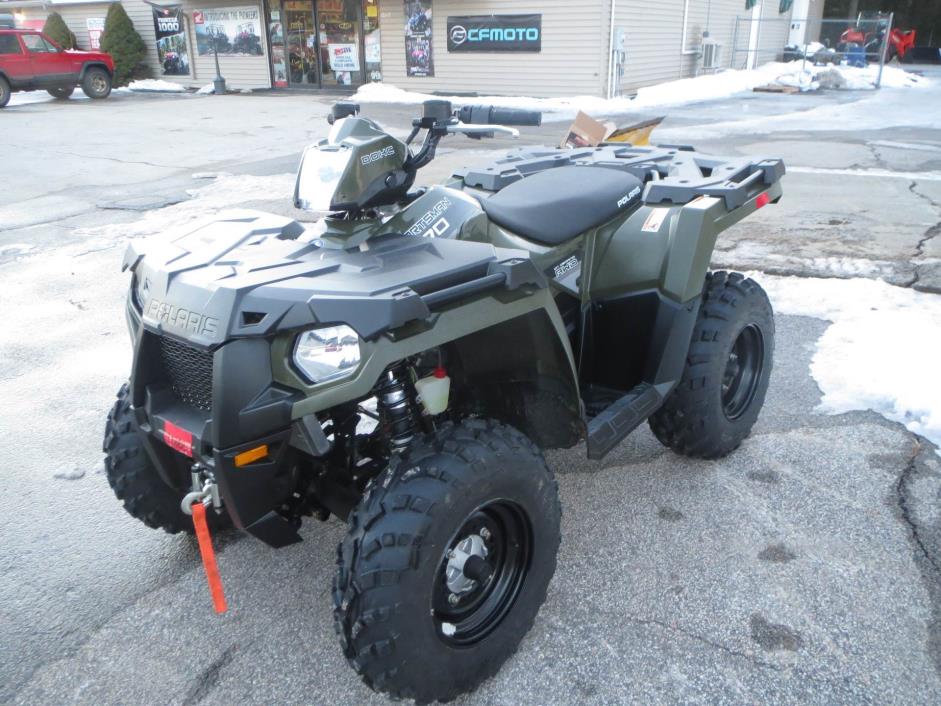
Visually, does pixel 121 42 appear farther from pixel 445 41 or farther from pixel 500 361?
pixel 500 361

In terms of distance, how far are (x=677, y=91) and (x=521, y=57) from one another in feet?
12.7

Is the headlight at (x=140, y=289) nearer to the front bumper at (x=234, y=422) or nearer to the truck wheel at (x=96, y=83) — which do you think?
the front bumper at (x=234, y=422)

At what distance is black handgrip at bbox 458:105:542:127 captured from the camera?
255 centimetres

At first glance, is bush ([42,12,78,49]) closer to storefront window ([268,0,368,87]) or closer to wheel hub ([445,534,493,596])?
storefront window ([268,0,368,87])

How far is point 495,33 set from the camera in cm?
1817

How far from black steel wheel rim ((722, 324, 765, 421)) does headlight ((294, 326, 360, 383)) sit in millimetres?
2139

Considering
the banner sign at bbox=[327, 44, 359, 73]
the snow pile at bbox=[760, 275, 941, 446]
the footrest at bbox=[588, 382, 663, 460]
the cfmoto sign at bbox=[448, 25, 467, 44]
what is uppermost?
the cfmoto sign at bbox=[448, 25, 467, 44]

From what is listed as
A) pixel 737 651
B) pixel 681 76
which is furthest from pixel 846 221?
pixel 681 76

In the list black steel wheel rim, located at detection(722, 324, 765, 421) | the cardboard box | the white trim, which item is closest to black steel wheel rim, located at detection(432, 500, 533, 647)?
black steel wheel rim, located at detection(722, 324, 765, 421)

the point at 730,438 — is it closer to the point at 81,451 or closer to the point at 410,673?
the point at 410,673

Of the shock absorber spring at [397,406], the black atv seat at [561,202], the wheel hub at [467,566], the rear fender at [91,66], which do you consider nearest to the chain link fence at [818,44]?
the rear fender at [91,66]

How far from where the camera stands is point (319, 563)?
2816mm

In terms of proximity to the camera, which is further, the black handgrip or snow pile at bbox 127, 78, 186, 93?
snow pile at bbox 127, 78, 186, 93

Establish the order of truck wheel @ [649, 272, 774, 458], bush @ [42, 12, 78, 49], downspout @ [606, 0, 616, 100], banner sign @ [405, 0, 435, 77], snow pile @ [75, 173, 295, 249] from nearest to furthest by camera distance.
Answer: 1. truck wheel @ [649, 272, 774, 458]
2. snow pile @ [75, 173, 295, 249]
3. downspout @ [606, 0, 616, 100]
4. banner sign @ [405, 0, 435, 77]
5. bush @ [42, 12, 78, 49]
